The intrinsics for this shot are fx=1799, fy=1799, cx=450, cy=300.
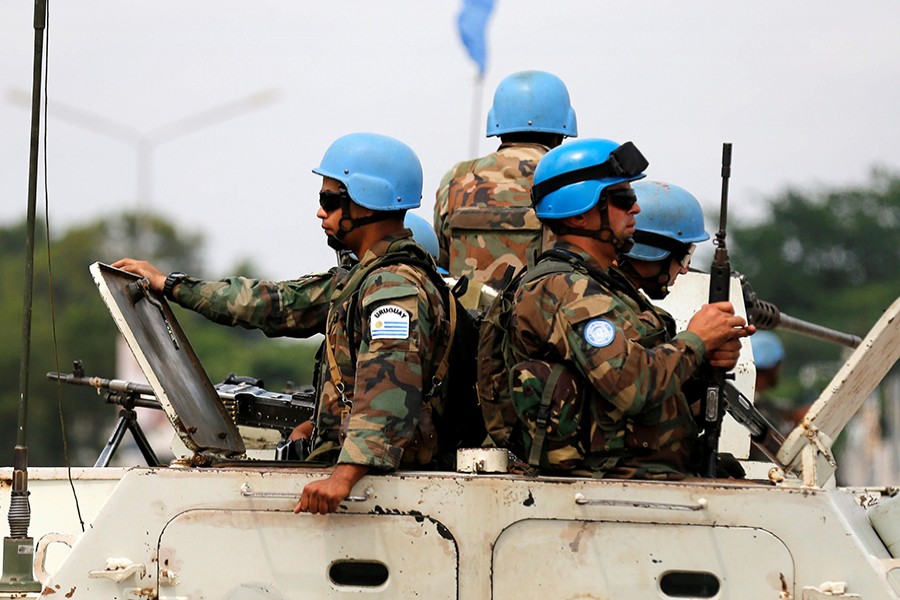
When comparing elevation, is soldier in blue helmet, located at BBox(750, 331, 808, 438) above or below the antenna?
below

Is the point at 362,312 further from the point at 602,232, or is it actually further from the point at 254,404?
the point at 254,404

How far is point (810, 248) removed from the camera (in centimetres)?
5716

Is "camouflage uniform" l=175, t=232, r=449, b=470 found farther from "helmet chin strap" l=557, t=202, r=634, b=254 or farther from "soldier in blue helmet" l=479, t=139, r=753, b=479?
"helmet chin strap" l=557, t=202, r=634, b=254

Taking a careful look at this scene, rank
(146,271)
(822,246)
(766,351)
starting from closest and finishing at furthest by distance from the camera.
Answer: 1. (146,271)
2. (766,351)
3. (822,246)

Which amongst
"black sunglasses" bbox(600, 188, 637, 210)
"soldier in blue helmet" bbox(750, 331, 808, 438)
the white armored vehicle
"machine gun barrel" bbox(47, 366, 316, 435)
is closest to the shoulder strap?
the white armored vehicle

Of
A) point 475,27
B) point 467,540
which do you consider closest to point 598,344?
point 467,540

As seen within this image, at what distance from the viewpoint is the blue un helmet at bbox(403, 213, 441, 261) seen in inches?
350

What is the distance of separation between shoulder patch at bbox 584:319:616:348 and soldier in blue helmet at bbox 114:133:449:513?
573 millimetres

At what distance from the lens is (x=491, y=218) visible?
816 cm

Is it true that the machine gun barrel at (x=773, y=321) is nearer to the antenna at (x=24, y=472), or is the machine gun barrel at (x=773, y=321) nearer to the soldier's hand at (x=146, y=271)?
the soldier's hand at (x=146, y=271)

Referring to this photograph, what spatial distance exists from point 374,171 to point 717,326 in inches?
53.1

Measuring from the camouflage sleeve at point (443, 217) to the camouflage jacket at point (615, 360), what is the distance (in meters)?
2.43

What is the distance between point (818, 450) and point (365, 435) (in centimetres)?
167

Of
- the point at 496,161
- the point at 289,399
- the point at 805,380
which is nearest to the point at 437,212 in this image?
the point at 496,161
